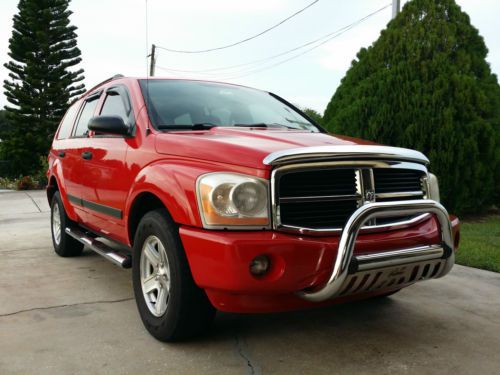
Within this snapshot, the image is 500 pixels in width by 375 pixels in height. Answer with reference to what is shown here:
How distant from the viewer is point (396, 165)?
300cm

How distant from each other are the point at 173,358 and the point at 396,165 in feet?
5.54

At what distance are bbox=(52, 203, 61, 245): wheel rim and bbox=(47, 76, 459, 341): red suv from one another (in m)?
2.15

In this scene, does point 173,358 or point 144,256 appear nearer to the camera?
point 173,358

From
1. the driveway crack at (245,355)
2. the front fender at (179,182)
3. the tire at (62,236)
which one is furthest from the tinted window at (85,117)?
the driveway crack at (245,355)

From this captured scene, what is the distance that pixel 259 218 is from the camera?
2.61 m

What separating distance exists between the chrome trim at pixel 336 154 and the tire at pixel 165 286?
2.50 feet

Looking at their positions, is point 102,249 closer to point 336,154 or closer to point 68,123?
point 68,123

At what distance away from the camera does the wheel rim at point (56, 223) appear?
5.60 m

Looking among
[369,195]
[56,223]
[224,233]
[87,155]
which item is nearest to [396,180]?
[369,195]

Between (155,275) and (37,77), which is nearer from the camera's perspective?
(155,275)

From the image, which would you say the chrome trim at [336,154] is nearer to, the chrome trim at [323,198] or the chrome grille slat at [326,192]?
the chrome grille slat at [326,192]

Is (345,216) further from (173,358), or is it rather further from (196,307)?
(173,358)

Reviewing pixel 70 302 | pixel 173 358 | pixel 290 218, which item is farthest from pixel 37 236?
pixel 290 218

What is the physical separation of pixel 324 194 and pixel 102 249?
7.00ft
